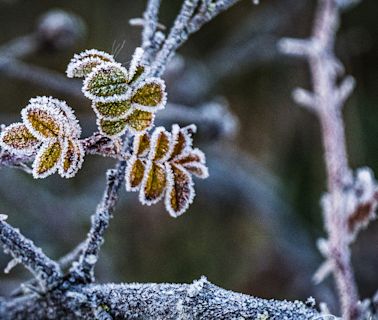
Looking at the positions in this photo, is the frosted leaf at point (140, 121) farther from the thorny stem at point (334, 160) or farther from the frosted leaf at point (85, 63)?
the thorny stem at point (334, 160)

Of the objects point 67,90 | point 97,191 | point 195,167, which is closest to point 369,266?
point 97,191

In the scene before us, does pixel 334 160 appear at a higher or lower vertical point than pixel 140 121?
higher

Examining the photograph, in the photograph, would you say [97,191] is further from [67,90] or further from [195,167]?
[195,167]

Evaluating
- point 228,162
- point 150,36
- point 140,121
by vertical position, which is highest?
point 228,162

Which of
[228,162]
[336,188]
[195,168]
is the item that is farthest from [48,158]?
[228,162]

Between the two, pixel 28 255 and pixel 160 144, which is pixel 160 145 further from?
pixel 28 255

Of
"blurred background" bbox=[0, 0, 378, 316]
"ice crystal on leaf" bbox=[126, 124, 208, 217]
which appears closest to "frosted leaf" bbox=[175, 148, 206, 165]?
"ice crystal on leaf" bbox=[126, 124, 208, 217]
